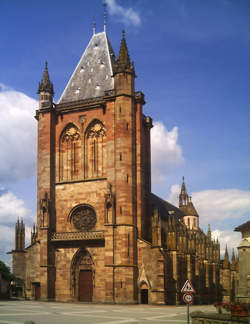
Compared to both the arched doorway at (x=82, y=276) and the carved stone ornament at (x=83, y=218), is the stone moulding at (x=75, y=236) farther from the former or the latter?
the arched doorway at (x=82, y=276)

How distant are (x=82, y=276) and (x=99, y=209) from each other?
677 cm

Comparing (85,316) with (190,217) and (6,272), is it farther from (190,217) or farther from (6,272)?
(190,217)

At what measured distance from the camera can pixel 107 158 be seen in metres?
46.2

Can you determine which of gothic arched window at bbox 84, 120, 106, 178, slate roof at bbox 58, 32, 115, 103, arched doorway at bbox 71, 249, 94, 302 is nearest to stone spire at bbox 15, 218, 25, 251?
arched doorway at bbox 71, 249, 94, 302

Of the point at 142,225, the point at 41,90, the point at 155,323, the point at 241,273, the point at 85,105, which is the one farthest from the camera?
the point at 41,90

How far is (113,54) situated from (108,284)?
2731cm

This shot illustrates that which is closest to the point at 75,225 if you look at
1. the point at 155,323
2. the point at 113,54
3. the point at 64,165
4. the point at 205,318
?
the point at 64,165

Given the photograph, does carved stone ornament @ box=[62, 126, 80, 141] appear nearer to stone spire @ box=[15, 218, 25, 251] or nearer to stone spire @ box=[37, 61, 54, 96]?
stone spire @ box=[37, 61, 54, 96]

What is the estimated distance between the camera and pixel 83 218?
46969mm

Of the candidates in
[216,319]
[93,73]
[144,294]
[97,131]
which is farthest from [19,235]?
[216,319]

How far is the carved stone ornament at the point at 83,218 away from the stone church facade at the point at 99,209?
10 centimetres

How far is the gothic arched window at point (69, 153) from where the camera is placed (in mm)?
48522

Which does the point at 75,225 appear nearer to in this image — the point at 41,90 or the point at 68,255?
the point at 68,255

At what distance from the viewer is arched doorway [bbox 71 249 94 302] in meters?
45.3
